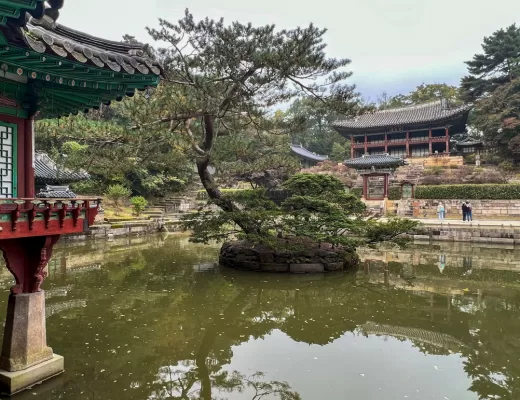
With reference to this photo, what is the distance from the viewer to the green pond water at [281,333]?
478cm

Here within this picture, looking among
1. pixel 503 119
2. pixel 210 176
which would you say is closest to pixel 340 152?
pixel 503 119

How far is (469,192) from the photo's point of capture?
26578 millimetres

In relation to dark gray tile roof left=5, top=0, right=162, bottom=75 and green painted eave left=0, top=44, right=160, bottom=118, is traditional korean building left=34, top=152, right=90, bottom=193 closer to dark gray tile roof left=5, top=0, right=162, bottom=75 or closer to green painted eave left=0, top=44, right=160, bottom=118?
green painted eave left=0, top=44, right=160, bottom=118

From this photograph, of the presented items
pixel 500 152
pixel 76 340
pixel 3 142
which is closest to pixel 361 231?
pixel 76 340

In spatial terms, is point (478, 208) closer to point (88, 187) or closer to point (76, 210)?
point (76, 210)

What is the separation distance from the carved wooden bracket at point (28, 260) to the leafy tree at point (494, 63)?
4518cm

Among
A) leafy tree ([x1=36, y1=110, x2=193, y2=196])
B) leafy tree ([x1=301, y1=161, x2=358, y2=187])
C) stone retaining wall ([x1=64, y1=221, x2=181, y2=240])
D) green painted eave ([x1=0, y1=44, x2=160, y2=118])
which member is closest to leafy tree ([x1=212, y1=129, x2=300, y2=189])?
leafy tree ([x1=36, y1=110, x2=193, y2=196])

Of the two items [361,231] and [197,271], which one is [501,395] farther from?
[197,271]

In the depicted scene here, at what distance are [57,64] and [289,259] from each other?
28.8 ft

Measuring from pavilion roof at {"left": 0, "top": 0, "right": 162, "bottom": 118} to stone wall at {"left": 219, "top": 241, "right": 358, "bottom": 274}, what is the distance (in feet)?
24.5

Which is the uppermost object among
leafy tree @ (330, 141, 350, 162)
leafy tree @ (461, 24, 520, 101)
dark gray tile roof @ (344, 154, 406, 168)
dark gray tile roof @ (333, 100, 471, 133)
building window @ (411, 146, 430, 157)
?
leafy tree @ (461, 24, 520, 101)

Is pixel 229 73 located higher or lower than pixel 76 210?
higher

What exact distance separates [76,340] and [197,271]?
226 inches

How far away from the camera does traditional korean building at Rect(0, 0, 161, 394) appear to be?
12.6 ft
